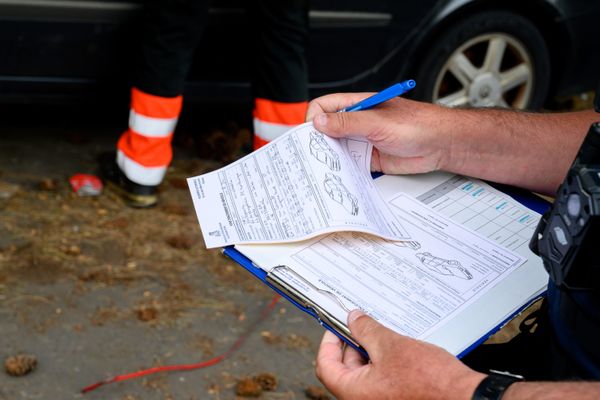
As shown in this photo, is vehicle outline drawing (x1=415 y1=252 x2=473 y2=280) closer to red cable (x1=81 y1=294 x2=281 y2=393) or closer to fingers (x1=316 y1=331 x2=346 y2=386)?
fingers (x1=316 y1=331 x2=346 y2=386)

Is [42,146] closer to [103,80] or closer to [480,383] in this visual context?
[103,80]

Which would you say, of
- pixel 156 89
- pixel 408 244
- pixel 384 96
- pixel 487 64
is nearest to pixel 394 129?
pixel 384 96

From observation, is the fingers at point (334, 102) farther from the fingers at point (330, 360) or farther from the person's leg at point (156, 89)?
the person's leg at point (156, 89)

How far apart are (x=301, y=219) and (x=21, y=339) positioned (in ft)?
5.01

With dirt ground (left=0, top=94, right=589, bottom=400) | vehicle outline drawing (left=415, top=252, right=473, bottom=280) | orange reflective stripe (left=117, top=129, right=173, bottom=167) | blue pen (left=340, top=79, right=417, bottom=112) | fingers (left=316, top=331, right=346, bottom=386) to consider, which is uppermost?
blue pen (left=340, top=79, right=417, bottom=112)

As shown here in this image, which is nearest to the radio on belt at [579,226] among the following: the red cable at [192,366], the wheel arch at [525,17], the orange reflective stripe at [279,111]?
the red cable at [192,366]

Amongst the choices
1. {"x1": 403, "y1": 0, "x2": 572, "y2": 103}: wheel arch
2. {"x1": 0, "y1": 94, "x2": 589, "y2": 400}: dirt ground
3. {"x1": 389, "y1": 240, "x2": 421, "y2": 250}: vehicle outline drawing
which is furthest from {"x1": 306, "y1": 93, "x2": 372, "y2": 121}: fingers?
{"x1": 403, "y1": 0, "x2": 572, "y2": 103}: wheel arch

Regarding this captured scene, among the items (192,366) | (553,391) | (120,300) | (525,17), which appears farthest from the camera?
(525,17)

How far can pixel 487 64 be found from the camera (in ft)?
14.1

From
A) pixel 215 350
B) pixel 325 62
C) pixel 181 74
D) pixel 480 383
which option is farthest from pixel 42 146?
pixel 480 383

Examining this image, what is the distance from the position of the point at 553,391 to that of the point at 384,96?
0.64 meters

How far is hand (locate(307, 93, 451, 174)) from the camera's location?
70.1 inches

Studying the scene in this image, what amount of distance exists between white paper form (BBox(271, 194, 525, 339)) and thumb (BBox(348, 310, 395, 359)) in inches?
1.3

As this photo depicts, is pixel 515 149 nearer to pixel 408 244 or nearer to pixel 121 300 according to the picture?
pixel 408 244
